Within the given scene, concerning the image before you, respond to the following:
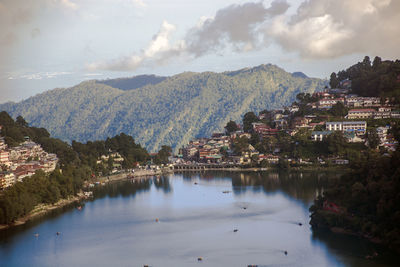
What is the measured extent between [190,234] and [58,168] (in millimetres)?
15667

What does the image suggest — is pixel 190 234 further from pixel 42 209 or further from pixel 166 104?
pixel 166 104

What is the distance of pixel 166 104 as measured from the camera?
109m

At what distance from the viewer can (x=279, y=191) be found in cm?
3061

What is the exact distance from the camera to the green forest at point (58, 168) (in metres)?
24.3

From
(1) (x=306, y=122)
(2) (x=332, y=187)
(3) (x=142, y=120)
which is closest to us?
(2) (x=332, y=187)

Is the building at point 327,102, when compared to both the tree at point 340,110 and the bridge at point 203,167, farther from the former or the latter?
the bridge at point 203,167

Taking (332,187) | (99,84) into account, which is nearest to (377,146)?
(332,187)

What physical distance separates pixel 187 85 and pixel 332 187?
304ft

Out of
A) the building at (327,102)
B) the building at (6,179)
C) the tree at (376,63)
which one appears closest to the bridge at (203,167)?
the building at (327,102)

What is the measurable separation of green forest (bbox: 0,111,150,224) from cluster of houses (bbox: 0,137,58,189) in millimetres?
754

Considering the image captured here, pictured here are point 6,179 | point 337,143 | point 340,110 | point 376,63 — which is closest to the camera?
point 6,179

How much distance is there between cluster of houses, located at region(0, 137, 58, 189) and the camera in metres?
29.7

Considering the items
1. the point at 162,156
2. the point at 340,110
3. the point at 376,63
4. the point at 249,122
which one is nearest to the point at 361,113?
the point at 340,110

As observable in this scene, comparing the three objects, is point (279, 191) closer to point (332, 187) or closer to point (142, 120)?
point (332, 187)
